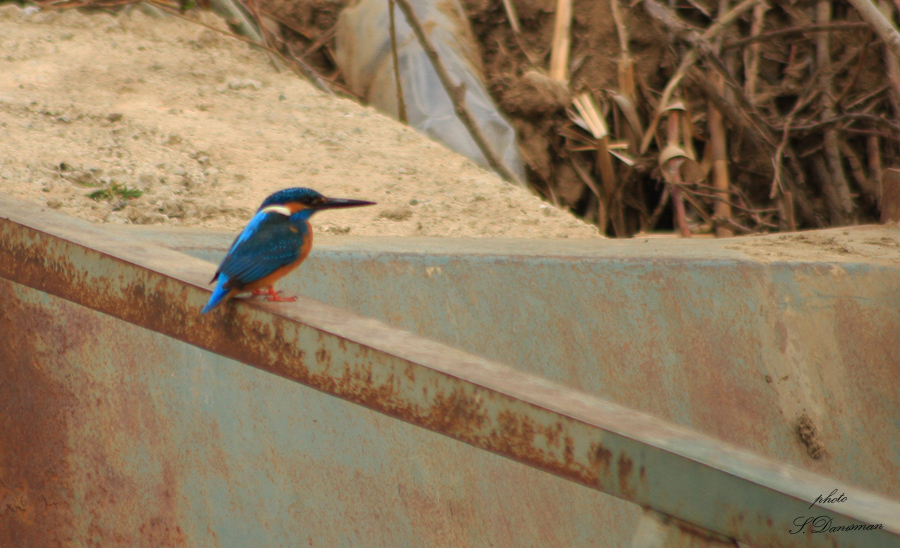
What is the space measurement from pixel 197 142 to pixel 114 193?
25.4 inches

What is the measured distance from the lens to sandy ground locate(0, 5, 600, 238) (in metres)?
2.91

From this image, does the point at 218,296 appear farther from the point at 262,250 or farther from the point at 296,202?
the point at 296,202

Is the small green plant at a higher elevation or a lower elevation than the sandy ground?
lower

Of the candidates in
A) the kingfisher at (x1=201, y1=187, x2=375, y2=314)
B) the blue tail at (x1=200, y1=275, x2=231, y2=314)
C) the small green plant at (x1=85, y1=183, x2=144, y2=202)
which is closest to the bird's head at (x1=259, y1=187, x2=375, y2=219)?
the kingfisher at (x1=201, y1=187, x2=375, y2=314)

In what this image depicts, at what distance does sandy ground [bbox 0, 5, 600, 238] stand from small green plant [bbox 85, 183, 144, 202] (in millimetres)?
11

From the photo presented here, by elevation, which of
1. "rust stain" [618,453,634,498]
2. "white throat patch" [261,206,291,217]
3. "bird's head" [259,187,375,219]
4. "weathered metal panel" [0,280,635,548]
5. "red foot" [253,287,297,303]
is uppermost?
"bird's head" [259,187,375,219]

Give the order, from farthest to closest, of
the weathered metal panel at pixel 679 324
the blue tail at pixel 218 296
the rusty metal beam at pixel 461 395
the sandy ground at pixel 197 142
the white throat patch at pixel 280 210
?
the sandy ground at pixel 197 142, the weathered metal panel at pixel 679 324, the white throat patch at pixel 280 210, the blue tail at pixel 218 296, the rusty metal beam at pixel 461 395

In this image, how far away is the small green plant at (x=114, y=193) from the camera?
2779mm

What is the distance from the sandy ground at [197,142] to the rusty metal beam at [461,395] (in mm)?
1573

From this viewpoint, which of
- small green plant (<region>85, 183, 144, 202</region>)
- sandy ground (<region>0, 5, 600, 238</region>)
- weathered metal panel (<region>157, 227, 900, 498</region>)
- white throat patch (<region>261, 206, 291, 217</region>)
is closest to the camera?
white throat patch (<region>261, 206, 291, 217</region>)

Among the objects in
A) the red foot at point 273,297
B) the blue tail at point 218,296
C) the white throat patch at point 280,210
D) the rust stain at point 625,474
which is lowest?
the rust stain at point 625,474

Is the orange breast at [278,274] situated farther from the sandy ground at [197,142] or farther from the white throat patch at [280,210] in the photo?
the sandy ground at [197,142]

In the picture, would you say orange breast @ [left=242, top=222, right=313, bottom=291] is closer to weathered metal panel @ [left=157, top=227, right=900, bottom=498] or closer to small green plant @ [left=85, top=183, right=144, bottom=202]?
weathered metal panel @ [left=157, top=227, right=900, bottom=498]

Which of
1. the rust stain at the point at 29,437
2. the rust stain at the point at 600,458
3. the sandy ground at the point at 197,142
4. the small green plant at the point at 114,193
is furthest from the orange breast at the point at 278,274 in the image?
the small green plant at the point at 114,193
